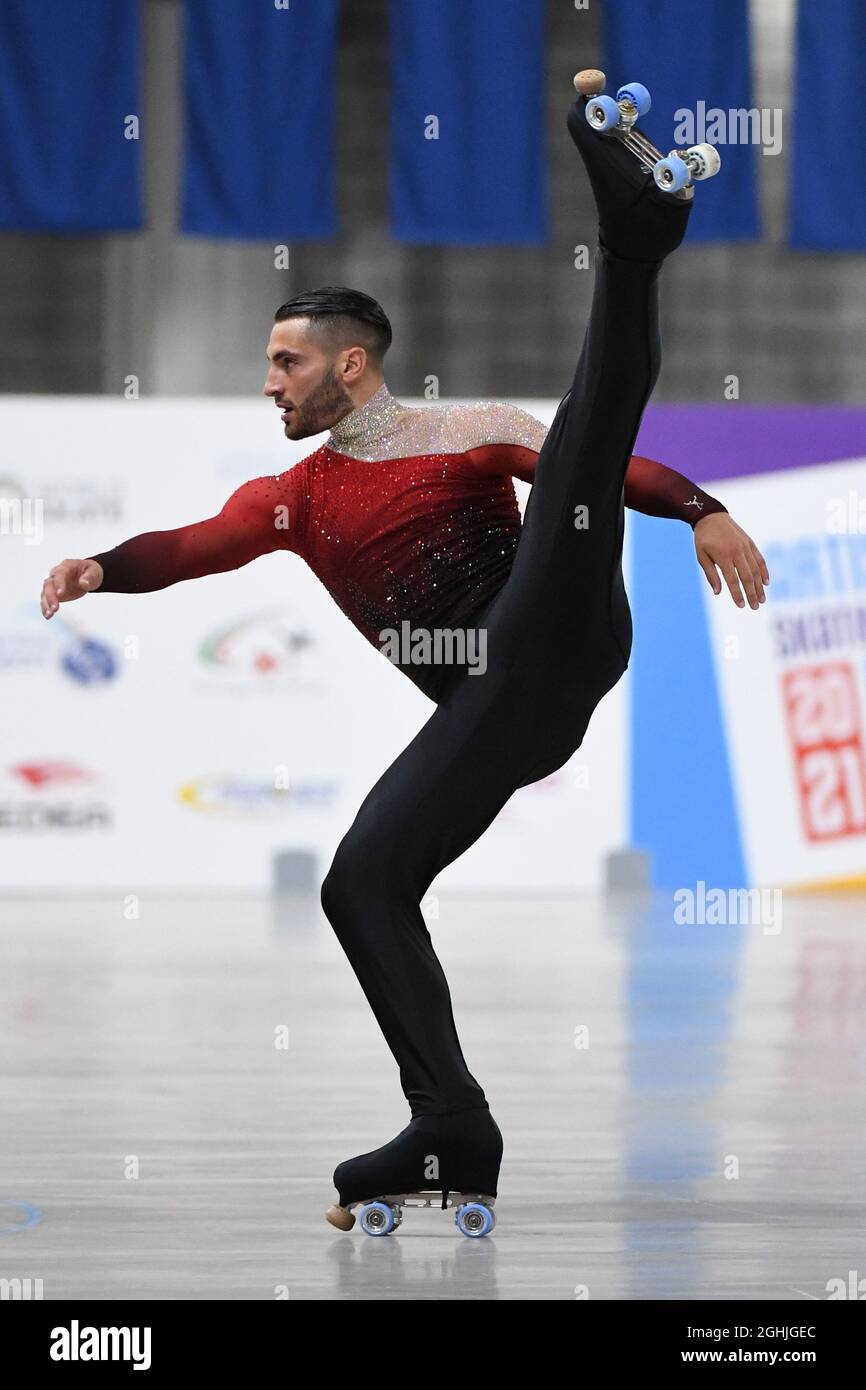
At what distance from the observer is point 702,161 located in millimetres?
3600

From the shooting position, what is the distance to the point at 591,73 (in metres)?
3.58

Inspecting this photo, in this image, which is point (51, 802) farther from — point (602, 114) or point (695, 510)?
point (602, 114)

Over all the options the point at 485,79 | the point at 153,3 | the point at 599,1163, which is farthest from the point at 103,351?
the point at 599,1163

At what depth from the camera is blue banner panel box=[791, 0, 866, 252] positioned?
14375 mm

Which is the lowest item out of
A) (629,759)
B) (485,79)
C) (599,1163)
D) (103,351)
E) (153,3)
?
(599,1163)

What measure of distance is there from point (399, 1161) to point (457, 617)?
111 cm

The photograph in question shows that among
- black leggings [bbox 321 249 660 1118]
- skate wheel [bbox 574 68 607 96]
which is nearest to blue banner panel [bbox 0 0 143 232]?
black leggings [bbox 321 249 660 1118]

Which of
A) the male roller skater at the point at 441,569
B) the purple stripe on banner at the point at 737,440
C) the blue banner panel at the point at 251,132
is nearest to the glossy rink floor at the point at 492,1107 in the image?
the male roller skater at the point at 441,569

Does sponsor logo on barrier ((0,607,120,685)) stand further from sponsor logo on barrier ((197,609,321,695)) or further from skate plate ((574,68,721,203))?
skate plate ((574,68,721,203))

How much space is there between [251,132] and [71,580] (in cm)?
1078

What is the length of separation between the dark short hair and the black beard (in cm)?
8

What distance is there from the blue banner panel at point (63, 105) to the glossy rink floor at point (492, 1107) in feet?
18.0

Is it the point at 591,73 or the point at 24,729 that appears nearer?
the point at 591,73

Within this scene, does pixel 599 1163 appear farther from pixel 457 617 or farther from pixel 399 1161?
pixel 457 617
